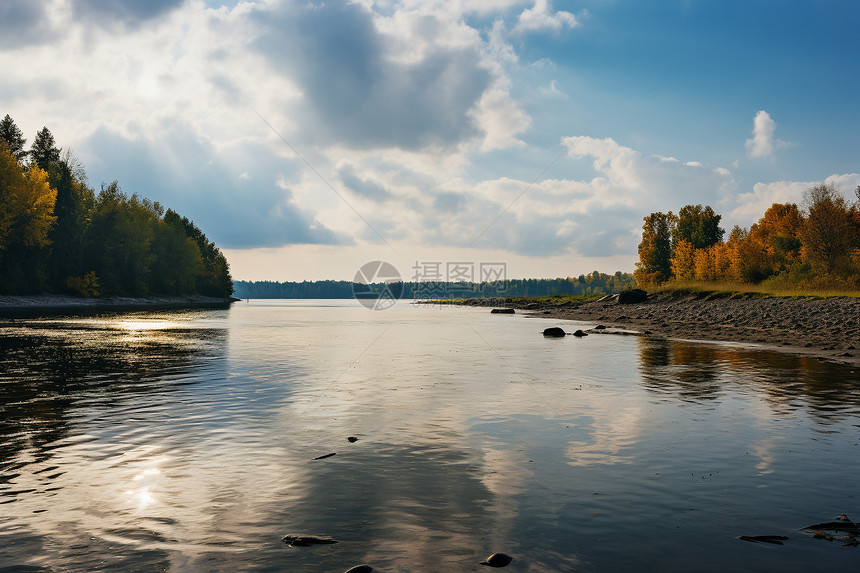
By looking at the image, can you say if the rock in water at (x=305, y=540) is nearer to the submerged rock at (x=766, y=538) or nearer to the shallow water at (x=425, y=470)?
the shallow water at (x=425, y=470)

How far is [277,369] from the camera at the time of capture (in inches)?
1148

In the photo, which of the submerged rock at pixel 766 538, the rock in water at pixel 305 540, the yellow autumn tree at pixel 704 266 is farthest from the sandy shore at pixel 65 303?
the yellow autumn tree at pixel 704 266

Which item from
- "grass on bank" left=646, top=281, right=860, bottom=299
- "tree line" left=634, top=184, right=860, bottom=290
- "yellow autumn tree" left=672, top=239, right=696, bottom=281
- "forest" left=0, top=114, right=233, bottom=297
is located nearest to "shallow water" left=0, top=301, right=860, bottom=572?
"grass on bank" left=646, top=281, right=860, bottom=299

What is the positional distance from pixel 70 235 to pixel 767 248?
13376cm

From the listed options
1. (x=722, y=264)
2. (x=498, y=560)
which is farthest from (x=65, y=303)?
(x=722, y=264)

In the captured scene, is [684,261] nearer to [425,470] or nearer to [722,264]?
[722,264]

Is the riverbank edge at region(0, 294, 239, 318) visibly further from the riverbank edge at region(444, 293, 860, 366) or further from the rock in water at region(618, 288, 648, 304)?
the rock in water at region(618, 288, 648, 304)

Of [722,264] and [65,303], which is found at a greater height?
[722,264]

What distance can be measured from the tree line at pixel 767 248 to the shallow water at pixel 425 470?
222ft

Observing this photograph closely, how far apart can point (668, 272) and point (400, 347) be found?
360ft

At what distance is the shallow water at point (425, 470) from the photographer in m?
7.86

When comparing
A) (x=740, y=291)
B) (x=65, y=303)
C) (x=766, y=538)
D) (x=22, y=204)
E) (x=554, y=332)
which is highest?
(x=22, y=204)

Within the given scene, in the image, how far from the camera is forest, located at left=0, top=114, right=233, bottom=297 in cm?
9050

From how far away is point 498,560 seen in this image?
24.4ft
